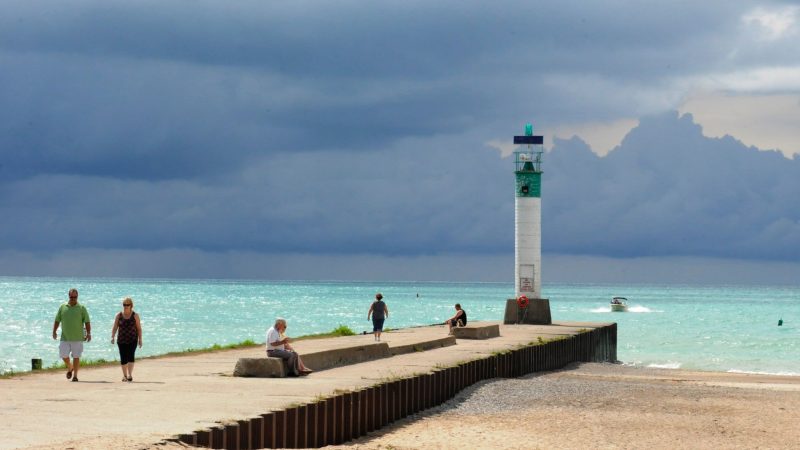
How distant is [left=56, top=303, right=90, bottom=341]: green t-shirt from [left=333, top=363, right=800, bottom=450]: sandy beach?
6229mm

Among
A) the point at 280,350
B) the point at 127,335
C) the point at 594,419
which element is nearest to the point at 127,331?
the point at 127,335

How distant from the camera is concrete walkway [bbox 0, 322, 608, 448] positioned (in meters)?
14.0

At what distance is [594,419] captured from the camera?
74.5ft

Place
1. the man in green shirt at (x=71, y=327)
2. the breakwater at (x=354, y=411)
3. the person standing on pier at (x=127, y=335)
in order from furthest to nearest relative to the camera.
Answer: the man in green shirt at (x=71, y=327), the person standing on pier at (x=127, y=335), the breakwater at (x=354, y=411)

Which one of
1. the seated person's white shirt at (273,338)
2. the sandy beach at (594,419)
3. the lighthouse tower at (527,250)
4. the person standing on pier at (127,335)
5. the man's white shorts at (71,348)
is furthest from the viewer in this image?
the lighthouse tower at (527,250)

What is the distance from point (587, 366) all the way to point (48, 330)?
54.6 meters

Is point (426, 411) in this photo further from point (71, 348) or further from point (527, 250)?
point (527, 250)

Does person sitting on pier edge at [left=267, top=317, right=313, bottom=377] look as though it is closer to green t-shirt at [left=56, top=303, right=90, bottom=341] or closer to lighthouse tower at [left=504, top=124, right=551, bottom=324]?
green t-shirt at [left=56, top=303, right=90, bottom=341]

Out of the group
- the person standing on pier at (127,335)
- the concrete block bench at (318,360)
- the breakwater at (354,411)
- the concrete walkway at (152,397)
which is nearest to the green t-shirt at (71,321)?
the concrete walkway at (152,397)

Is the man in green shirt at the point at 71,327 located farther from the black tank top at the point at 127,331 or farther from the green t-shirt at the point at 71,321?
the black tank top at the point at 127,331

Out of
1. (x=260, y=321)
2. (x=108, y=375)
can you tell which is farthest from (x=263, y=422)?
(x=260, y=321)

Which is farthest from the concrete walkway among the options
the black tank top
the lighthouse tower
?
the lighthouse tower

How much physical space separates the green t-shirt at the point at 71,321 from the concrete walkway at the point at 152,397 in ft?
2.75

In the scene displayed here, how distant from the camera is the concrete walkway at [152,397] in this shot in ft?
46.0
